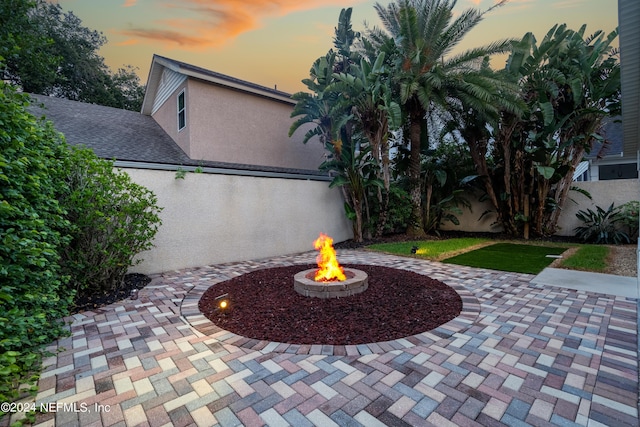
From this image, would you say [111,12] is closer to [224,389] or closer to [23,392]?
[23,392]

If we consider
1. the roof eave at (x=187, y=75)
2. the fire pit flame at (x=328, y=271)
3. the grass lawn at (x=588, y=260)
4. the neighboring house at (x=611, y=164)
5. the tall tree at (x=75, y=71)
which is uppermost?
the tall tree at (x=75, y=71)

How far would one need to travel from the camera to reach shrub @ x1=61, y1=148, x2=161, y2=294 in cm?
422

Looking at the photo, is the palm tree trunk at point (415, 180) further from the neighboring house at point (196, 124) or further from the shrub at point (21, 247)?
the shrub at point (21, 247)

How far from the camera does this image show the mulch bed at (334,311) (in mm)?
3205

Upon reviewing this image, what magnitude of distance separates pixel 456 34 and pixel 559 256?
7.12m

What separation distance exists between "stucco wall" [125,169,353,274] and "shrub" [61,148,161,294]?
4.28 ft

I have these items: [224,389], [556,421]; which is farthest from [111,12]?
[556,421]

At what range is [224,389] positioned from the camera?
2260mm

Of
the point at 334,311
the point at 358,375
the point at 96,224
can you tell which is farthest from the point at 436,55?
the point at 96,224

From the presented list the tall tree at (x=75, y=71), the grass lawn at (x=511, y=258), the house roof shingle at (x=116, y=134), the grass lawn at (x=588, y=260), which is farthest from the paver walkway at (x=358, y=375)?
the tall tree at (x=75, y=71)

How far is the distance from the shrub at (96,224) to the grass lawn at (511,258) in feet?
22.2

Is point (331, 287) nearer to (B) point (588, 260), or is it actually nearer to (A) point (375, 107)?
(B) point (588, 260)

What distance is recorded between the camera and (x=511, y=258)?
714cm

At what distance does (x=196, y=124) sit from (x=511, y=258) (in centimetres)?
1001
